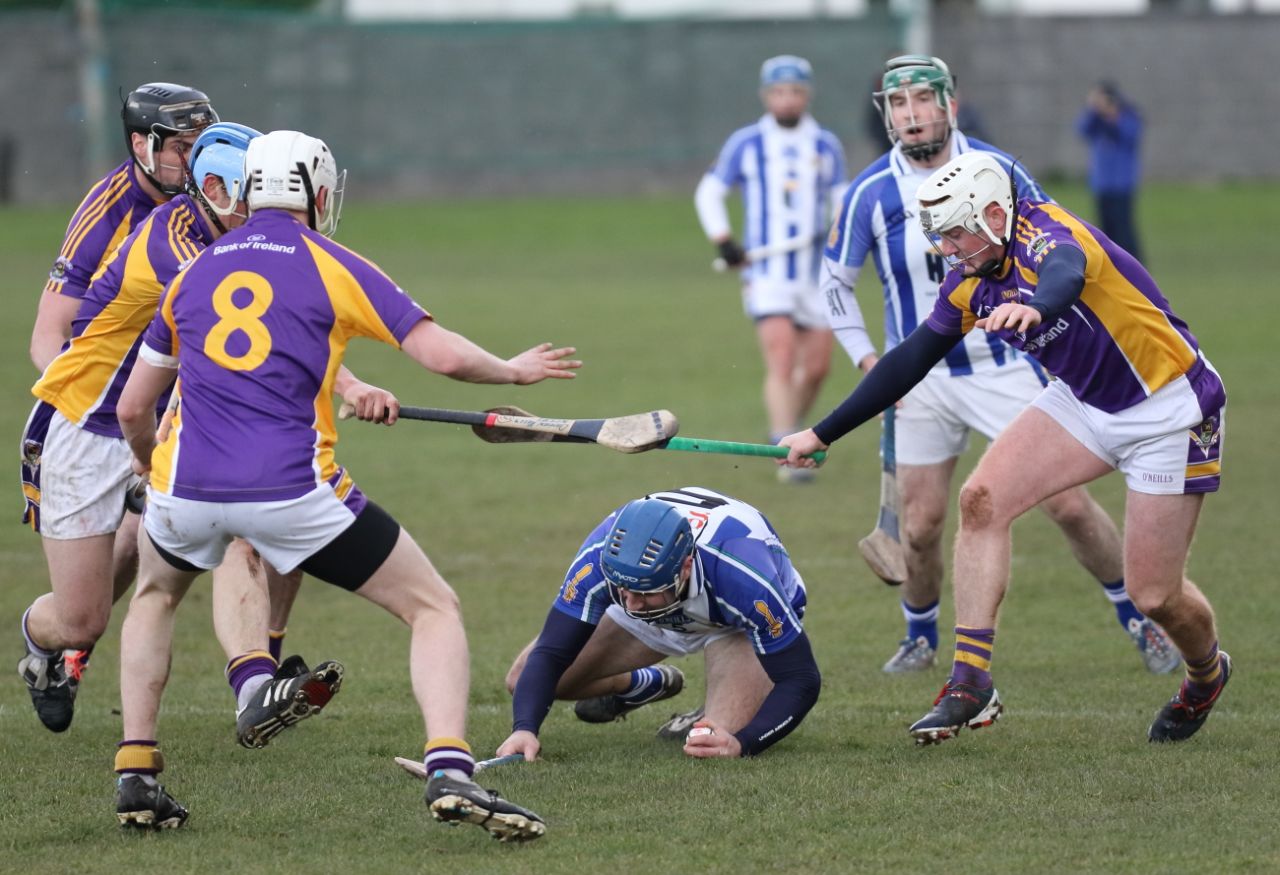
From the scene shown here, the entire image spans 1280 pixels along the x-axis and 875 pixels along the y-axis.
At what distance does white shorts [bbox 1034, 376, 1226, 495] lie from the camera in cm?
532

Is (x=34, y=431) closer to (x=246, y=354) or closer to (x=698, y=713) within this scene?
(x=246, y=354)

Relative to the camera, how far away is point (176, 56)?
27422 millimetres

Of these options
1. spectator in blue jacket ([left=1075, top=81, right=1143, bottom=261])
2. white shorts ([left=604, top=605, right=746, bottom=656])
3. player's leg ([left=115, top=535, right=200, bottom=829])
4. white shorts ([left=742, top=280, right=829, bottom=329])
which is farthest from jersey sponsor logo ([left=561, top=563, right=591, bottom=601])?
spectator in blue jacket ([left=1075, top=81, right=1143, bottom=261])

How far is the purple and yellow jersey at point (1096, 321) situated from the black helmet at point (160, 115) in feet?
8.11

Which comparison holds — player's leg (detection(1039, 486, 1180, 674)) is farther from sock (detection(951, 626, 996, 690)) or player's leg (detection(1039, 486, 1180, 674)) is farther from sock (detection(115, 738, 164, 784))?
sock (detection(115, 738, 164, 784))

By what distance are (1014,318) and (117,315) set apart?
2.73 metres

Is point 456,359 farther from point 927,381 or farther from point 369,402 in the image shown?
point 927,381

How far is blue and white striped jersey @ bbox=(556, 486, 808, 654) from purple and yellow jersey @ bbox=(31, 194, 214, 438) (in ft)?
4.99

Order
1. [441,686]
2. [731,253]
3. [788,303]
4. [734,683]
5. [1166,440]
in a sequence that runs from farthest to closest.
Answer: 1. [788,303]
2. [731,253]
3. [734,683]
4. [1166,440]
5. [441,686]

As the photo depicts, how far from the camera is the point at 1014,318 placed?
4789 millimetres

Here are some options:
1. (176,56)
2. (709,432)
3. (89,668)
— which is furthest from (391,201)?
(89,668)

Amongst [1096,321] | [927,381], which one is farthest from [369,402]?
[927,381]

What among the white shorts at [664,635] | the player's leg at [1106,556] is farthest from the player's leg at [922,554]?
the white shorts at [664,635]

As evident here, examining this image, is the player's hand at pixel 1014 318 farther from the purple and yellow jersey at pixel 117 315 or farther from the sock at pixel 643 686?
the purple and yellow jersey at pixel 117 315
